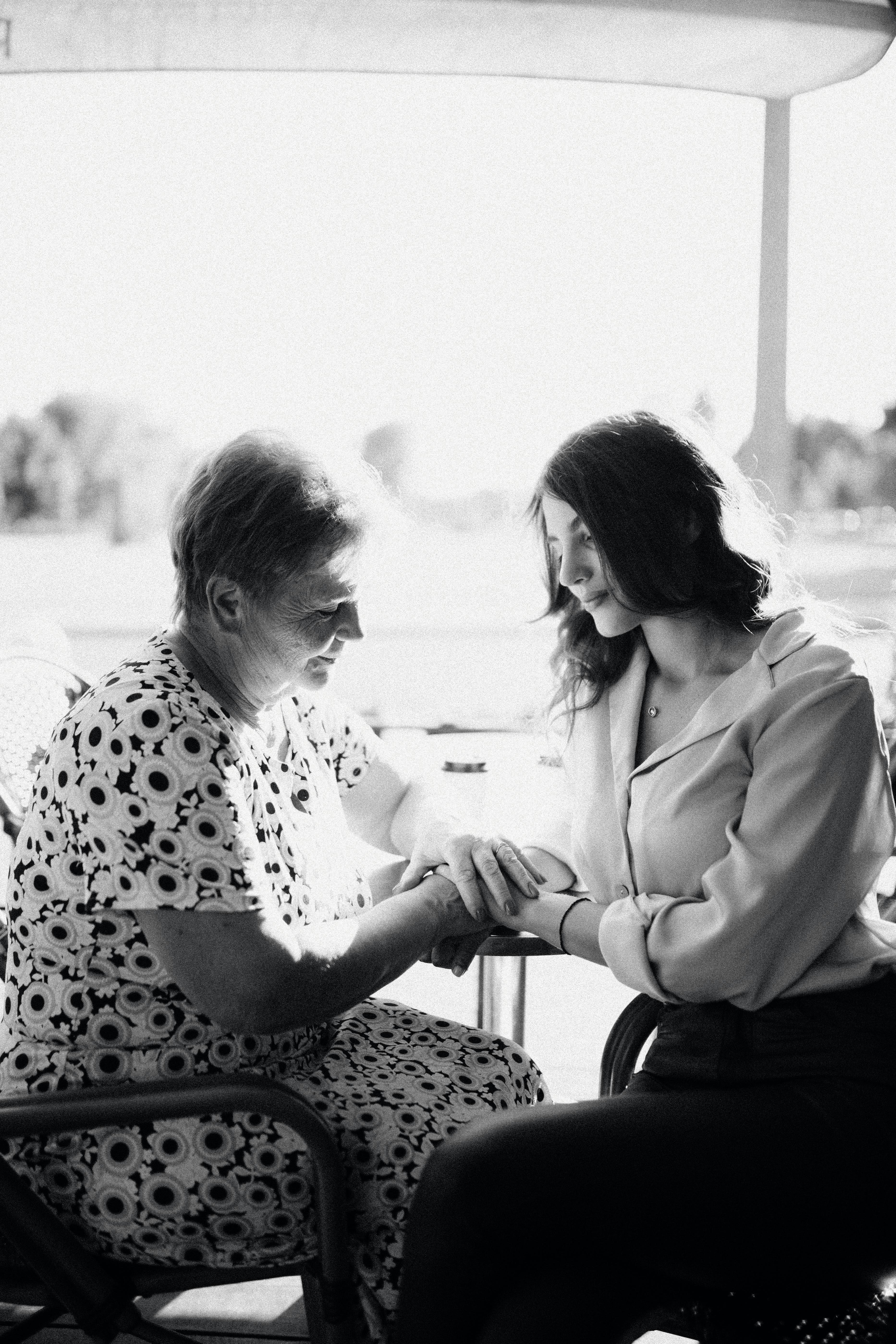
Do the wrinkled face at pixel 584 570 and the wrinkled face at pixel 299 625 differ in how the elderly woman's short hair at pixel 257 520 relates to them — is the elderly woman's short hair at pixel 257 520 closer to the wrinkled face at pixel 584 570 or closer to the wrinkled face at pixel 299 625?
the wrinkled face at pixel 299 625

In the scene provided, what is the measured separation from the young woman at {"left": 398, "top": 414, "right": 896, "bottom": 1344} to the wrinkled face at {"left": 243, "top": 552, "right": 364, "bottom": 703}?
318 mm

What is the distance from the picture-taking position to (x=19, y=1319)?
2062 mm

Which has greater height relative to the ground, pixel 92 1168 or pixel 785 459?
pixel 785 459

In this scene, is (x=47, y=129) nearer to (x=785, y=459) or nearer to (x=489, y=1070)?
(x=785, y=459)

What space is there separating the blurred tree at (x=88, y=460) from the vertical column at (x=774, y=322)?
4.26 meters

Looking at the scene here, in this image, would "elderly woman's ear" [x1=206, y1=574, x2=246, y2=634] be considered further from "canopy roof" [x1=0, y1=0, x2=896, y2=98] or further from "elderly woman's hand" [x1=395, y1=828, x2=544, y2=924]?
"canopy roof" [x1=0, y1=0, x2=896, y2=98]

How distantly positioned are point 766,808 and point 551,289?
5.48 metres

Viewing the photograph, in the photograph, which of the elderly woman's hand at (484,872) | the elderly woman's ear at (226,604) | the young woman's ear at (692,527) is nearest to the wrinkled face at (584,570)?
the young woman's ear at (692,527)

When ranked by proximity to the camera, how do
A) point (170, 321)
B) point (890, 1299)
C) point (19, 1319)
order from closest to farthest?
1. point (890, 1299)
2. point (19, 1319)
3. point (170, 321)

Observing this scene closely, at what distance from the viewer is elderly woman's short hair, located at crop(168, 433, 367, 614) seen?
145 centimetres

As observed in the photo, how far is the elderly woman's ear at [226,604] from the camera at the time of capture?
1455 mm

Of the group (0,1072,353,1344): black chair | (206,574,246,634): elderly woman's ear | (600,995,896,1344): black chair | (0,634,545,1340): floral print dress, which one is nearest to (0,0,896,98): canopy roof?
(206,574,246,634): elderly woman's ear

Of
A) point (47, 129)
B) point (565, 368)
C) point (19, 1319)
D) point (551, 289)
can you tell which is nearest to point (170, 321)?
point (47, 129)

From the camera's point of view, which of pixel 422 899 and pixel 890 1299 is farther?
pixel 422 899
